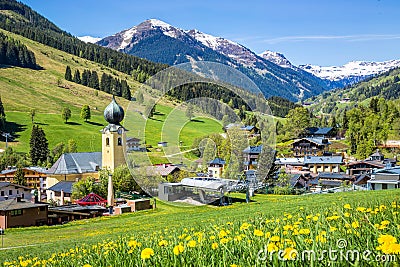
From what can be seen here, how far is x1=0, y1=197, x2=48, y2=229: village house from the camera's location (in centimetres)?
3491

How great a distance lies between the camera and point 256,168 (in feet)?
74.6

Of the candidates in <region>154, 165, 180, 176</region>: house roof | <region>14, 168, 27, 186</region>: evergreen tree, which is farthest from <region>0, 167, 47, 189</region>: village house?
<region>154, 165, 180, 176</region>: house roof

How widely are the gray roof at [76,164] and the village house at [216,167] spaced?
54499 mm

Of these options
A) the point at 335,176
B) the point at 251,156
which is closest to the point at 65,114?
the point at 335,176

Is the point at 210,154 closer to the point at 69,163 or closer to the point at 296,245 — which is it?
the point at 296,245

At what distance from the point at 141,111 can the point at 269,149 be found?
301 inches

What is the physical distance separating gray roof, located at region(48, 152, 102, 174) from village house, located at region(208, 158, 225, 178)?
5450 cm

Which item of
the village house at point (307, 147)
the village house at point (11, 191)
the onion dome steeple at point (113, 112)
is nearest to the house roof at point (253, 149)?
the onion dome steeple at point (113, 112)

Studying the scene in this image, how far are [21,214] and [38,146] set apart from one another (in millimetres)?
64285

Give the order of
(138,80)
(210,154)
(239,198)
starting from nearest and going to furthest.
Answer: (210,154), (239,198), (138,80)

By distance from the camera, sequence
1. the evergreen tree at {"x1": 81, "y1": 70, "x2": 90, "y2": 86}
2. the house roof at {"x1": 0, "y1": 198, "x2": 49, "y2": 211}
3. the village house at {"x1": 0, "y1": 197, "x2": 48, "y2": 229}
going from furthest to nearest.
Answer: the evergreen tree at {"x1": 81, "y1": 70, "x2": 90, "y2": 86} → the house roof at {"x1": 0, "y1": 198, "x2": 49, "y2": 211} → the village house at {"x1": 0, "y1": 197, "x2": 48, "y2": 229}

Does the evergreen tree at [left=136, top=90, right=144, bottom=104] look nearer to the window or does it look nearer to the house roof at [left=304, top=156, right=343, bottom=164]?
the window

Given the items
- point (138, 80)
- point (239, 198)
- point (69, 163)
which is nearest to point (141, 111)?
point (239, 198)

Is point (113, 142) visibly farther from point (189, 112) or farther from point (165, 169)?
point (189, 112)
